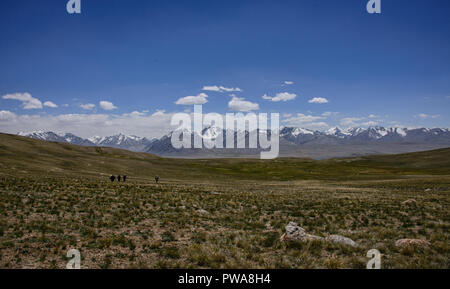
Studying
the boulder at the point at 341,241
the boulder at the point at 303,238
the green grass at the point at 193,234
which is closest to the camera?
the green grass at the point at 193,234

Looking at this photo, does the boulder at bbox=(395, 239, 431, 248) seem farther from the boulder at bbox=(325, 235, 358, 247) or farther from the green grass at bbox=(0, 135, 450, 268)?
the boulder at bbox=(325, 235, 358, 247)

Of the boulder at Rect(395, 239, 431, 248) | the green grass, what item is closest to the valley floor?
the green grass

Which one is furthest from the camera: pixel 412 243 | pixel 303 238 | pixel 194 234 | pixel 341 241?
pixel 194 234

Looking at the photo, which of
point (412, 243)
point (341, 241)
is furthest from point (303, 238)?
point (412, 243)

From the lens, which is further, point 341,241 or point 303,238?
point 303,238

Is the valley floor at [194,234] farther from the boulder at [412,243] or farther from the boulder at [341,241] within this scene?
the boulder at [341,241]

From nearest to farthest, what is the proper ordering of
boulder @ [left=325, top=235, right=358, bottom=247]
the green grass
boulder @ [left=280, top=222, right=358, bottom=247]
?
the green grass → boulder @ [left=325, top=235, right=358, bottom=247] → boulder @ [left=280, top=222, right=358, bottom=247]

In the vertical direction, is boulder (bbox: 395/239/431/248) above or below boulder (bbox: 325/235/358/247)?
above

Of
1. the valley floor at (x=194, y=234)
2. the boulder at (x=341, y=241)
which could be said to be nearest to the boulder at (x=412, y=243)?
the valley floor at (x=194, y=234)

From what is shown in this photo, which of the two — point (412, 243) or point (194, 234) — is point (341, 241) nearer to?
point (412, 243)

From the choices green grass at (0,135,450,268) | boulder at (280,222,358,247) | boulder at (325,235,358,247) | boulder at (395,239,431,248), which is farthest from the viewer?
boulder at (280,222,358,247)
